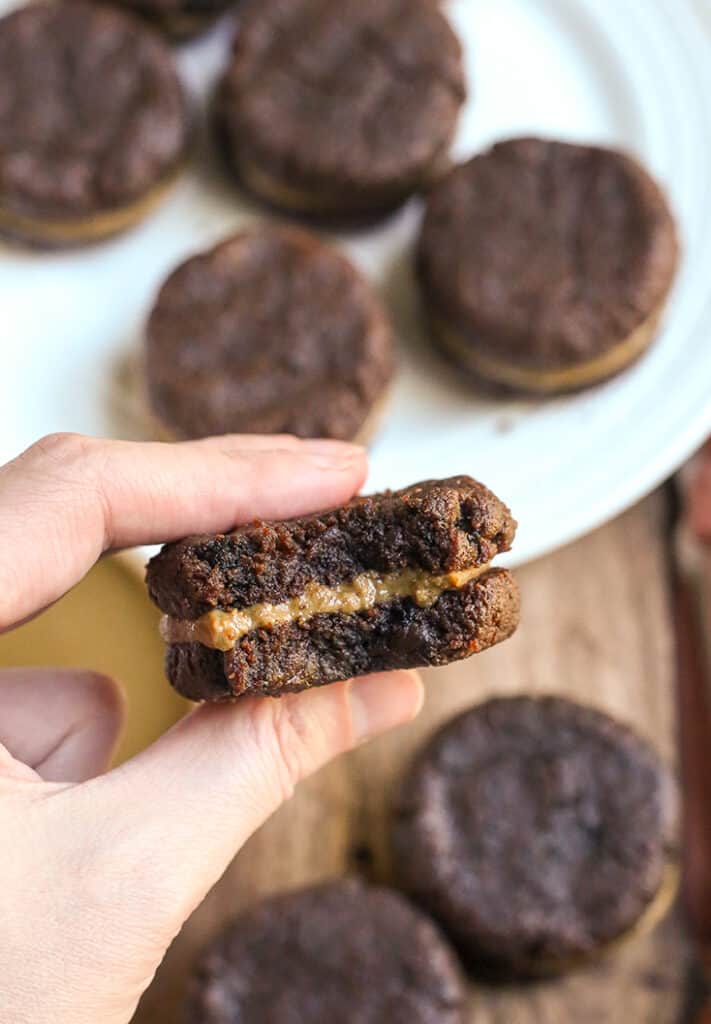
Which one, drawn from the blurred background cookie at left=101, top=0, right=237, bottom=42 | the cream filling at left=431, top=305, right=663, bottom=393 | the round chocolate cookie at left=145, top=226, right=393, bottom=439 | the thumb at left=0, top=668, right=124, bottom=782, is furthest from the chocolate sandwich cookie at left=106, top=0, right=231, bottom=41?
the thumb at left=0, top=668, right=124, bottom=782

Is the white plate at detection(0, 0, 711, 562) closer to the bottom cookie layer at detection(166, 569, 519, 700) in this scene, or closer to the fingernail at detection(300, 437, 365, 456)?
the fingernail at detection(300, 437, 365, 456)

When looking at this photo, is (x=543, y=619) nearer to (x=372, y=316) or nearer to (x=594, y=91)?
(x=372, y=316)

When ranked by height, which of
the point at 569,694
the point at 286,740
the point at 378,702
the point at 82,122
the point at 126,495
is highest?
the point at 82,122

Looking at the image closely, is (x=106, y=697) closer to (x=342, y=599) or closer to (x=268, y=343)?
(x=342, y=599)

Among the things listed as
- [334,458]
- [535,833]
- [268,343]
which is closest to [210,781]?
[334,458]

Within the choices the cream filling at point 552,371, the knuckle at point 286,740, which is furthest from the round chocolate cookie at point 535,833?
the knuckle at point 286,740
